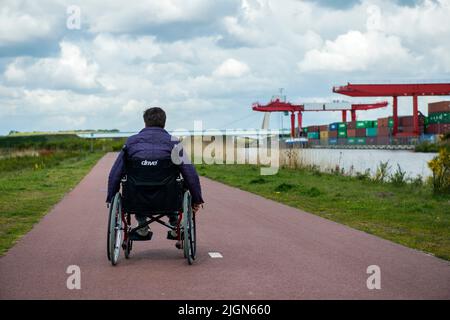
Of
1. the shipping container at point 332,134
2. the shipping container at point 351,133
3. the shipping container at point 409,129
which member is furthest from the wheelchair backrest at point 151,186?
the shipping container at point 332,134

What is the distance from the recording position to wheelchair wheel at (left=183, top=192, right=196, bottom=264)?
7562 mm

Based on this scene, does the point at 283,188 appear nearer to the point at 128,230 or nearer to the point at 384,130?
the point at 128,230

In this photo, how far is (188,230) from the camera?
7672 millimetres

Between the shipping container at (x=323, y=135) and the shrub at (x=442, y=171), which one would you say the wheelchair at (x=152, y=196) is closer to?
the shrub at (x=442, y=171)

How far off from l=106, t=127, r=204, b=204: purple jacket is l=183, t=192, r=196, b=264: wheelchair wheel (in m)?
0.12

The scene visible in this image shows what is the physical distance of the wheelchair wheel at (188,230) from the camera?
756cm

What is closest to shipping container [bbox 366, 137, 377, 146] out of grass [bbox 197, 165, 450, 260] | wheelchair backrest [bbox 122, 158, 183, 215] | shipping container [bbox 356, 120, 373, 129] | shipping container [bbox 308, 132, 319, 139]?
shipping container [bbox 356, 120, 373, 129]

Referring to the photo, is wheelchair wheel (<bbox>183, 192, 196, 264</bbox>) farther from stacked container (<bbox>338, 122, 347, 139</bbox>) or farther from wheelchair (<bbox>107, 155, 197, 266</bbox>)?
stacked container (<bbox>338, 122, 347, 139</bbox>)

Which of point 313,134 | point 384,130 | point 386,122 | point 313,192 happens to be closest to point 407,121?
point 384,130

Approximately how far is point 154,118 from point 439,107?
84.9m

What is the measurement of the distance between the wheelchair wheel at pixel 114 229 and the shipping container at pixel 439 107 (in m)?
81.7

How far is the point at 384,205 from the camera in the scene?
49.8 ft
